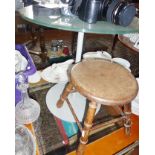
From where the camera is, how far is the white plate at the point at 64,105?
1.05m

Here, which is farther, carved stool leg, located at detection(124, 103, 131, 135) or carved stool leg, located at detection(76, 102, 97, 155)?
carved stool leg, located at detection(124, 103, 131, 135)

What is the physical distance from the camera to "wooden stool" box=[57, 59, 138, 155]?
0.66 m

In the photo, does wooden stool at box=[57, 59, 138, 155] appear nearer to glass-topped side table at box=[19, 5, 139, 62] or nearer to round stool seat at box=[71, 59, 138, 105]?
round stool seat at box=[71, 59, 138, 105]

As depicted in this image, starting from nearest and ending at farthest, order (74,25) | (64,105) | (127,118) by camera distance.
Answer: (74,25), (127,118), (64,105)

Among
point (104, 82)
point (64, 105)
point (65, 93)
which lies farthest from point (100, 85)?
point (64, 105)

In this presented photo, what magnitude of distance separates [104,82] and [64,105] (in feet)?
1.48

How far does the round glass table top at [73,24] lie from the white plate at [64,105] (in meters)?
0.56

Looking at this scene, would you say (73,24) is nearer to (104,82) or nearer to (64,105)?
(104,82)

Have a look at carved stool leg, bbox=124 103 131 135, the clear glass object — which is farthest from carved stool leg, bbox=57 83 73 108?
carved stool leg, bbox=124 103 131 135

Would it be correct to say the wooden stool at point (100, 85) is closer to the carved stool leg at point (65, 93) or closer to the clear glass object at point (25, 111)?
the carved stool leg at point (65, 93)

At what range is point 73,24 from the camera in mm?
663

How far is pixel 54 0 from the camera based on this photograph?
80 centimetres

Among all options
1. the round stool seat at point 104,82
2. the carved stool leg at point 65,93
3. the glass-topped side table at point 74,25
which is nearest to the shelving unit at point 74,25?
the glass-topped side table at point 74,25
